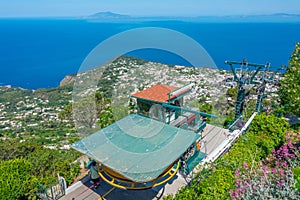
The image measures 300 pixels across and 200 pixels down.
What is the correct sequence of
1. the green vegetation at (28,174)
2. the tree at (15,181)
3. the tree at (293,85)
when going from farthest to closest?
the tree at (293,85) < the green vegetation at (28,174) < the tree at (15,181)

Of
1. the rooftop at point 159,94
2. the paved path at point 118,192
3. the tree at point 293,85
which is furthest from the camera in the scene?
the tree at point 293,85

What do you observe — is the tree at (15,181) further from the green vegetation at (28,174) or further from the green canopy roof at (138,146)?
the green canopy roof at (138,146)

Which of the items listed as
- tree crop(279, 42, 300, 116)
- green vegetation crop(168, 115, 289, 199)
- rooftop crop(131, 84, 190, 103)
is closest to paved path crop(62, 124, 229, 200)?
green vegetation crop(168, 115, 289, 199)

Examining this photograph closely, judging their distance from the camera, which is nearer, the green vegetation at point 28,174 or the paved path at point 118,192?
the green vegetation at point 28,174

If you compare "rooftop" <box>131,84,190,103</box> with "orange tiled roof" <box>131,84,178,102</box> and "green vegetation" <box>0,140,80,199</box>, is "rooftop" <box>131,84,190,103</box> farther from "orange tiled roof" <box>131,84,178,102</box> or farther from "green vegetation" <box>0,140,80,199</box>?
"green vegetation" <box>0,140,80,199</box>

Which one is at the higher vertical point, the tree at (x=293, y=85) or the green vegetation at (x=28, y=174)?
the tree at (x=293, y=85)

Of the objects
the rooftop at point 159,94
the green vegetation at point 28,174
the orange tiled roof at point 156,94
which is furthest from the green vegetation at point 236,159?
the green vegetation at point 28,174
